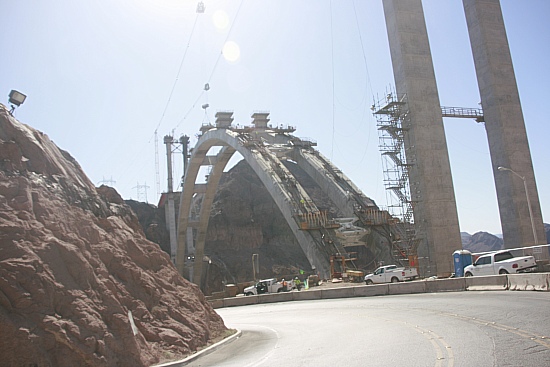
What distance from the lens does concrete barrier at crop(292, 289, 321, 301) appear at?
110 ft

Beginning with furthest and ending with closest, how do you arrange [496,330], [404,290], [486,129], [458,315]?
[486,129] → [404,290] → [458,315] → [496,330]

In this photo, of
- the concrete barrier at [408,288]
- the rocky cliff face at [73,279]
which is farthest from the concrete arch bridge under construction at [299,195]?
the rocky cliff face at [73,279]

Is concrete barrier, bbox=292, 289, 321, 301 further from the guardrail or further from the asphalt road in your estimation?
the asphalt road

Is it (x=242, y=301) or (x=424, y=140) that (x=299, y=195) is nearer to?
(x=424, y=140)

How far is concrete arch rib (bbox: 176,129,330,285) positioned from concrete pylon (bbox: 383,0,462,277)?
29.4 feet

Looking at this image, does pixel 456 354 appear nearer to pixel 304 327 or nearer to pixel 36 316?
pixel 36 316

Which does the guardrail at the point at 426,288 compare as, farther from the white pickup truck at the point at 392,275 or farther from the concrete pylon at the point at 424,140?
the concrete pylon at the point at 424,140

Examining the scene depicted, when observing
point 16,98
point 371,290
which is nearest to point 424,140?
point 371,290

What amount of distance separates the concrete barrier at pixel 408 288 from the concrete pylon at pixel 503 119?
26053 mm

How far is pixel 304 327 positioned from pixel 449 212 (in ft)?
97.4

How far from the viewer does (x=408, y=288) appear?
28359 millimetres

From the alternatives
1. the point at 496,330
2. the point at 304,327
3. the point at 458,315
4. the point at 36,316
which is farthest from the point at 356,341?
the point at 36,316

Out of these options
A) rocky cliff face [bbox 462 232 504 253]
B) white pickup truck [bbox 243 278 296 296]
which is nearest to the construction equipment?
white pickup truck [bbox 243 278 296 296]

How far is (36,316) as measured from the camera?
948 centimetres
